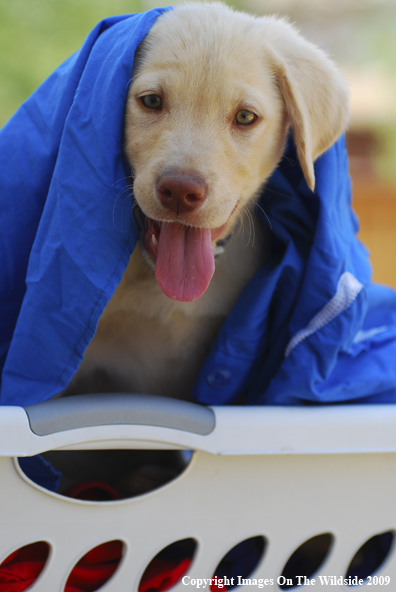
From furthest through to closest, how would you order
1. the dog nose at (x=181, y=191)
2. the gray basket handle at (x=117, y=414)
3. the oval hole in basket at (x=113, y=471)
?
the oval hole in basket at (x=113, y=471), the dog nose at (x=181, y=191), the gray basket handle at (x=117, y=414)

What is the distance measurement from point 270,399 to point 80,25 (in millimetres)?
3203

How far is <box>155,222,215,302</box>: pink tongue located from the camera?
1.17m

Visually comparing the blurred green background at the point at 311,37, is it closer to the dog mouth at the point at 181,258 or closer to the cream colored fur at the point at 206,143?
the cream colored fur at the point at 206,143

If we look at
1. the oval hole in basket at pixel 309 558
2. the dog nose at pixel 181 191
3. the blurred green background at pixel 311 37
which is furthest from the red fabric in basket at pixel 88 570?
the blurred green background at pixel 311 37

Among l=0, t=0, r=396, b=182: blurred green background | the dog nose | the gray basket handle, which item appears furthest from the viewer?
l=0, t=0, r=396, b=182: blurred green background

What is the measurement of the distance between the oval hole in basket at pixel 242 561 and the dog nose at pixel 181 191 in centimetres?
70

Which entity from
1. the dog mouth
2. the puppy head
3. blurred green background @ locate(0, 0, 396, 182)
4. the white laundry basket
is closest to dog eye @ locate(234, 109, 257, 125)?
the puppy head

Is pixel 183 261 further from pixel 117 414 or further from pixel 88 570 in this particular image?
pixel 88 570

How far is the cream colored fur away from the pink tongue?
0.20ft

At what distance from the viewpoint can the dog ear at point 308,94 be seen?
1.24 metres

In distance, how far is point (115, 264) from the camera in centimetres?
110

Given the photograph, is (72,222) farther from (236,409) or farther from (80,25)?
(80,25)

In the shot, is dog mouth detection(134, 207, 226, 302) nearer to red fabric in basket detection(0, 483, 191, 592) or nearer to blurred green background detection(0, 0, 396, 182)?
red fabric in basket detection(0, 483, 191, 592)

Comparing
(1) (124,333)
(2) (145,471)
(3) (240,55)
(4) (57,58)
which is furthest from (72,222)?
(4) (57,58)
